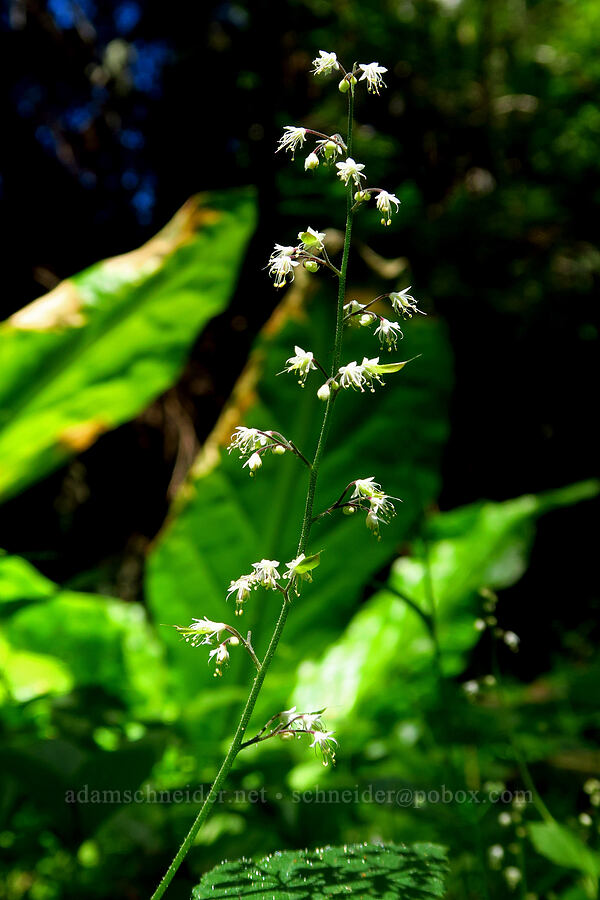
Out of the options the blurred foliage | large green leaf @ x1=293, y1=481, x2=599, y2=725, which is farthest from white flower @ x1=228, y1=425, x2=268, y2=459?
large green leaf @ x1=293, y1=481, x2=599, y2=725

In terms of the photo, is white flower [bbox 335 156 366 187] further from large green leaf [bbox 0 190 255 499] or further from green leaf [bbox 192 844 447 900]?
large green leaf [bbox 0 190 255 499]

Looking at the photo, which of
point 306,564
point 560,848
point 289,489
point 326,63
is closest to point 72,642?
point 289,489

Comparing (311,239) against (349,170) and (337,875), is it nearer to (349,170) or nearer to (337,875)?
(349,170)

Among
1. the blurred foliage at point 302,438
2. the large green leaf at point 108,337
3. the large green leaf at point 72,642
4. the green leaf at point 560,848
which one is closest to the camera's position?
the green leaf at point 560,848

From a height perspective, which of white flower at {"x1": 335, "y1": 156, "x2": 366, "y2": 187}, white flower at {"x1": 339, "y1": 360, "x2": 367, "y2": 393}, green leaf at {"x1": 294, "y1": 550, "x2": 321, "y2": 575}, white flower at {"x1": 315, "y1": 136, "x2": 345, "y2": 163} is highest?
white flower at {"x1": 315, "y1": 136, "x2": 345, "y2": 163}

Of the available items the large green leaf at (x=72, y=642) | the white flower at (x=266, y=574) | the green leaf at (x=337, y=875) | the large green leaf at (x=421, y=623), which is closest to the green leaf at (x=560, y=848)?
the green leaf at (x=337, y=875)

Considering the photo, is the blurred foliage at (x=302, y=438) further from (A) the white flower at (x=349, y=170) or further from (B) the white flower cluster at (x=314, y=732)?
(A) the white flower at (x=349, y=170)
